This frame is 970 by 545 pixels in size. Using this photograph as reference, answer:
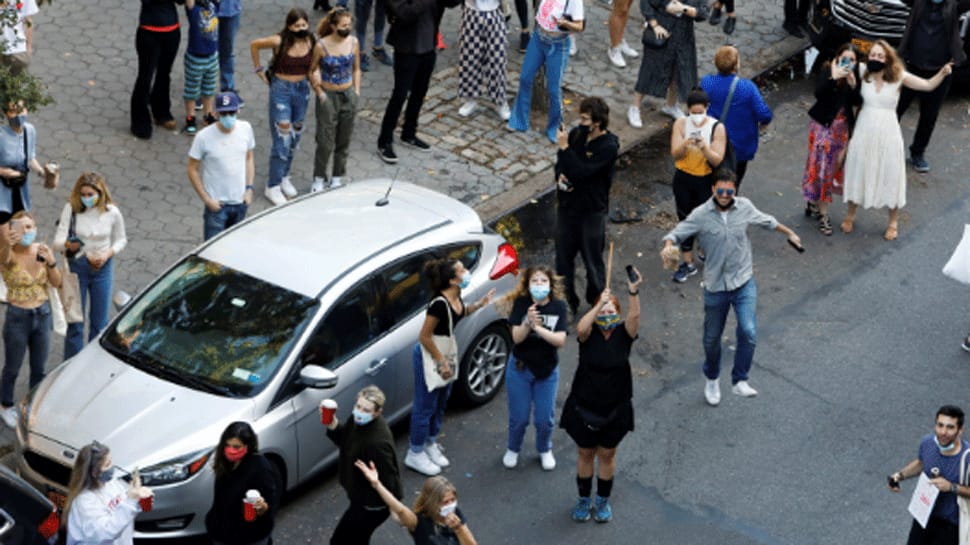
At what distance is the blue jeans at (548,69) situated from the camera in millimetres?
15734

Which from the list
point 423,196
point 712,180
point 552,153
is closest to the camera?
point 423,196

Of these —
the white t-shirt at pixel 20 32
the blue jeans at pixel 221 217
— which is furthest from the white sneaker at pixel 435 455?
the white t-shirt at pixel 20 32

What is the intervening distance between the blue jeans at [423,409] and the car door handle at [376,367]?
22cm

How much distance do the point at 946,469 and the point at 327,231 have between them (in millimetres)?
4544

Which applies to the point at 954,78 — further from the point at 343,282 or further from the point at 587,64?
the point at 343,282

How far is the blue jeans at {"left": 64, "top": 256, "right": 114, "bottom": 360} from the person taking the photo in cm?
1170

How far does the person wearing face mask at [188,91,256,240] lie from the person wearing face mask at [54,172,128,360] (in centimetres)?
105

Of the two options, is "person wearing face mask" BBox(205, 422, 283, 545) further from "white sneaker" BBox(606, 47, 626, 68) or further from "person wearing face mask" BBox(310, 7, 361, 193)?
"white sneaker" BBox(606, 47, 626, 68)

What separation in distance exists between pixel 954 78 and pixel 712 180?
5.24 metres

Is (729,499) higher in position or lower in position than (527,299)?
lower

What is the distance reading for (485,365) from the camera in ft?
39.0

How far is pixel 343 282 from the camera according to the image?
10.8 meters

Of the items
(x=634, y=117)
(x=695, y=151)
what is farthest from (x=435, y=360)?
(x=634, y=117)

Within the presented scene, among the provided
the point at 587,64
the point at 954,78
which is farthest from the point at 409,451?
the point at 954,78
